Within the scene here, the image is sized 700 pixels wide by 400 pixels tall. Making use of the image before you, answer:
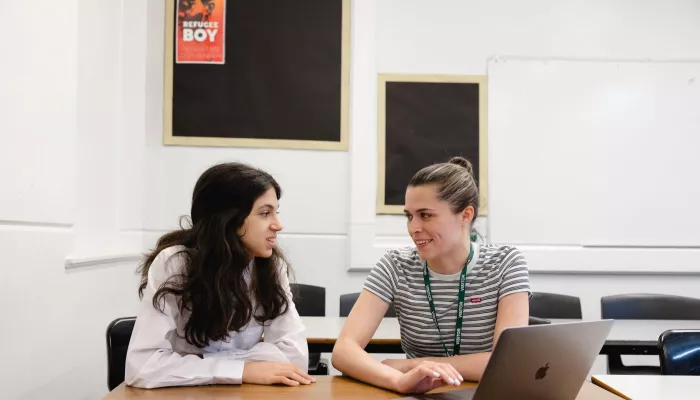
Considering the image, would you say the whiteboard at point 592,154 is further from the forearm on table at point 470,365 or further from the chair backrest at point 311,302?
the forearm on table at point 470,365

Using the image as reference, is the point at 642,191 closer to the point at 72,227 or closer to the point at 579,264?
the point at 579,264

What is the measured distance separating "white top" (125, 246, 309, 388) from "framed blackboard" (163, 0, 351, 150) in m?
2.32

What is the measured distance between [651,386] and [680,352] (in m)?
0.34

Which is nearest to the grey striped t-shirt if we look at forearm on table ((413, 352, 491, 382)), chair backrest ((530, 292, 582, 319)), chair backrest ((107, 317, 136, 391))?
forearm on table ((413, 352, 491, 382))

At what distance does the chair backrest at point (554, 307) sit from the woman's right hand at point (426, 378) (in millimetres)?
1912

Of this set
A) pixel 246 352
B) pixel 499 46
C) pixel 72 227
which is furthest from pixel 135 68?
pixel 246 352

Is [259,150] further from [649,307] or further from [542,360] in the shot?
[542,360]

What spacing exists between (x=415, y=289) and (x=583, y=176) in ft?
9.13

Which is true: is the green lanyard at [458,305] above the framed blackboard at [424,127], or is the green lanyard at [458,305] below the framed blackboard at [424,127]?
below

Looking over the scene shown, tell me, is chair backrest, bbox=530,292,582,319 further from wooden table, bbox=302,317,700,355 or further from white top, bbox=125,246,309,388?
white top, bbox=125,246,309,388

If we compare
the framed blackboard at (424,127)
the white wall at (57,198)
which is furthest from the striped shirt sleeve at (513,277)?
the framed blackboard at (424,127)

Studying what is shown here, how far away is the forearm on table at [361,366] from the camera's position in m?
1.40

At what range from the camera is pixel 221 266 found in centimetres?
167

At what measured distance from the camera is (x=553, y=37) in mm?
4227
